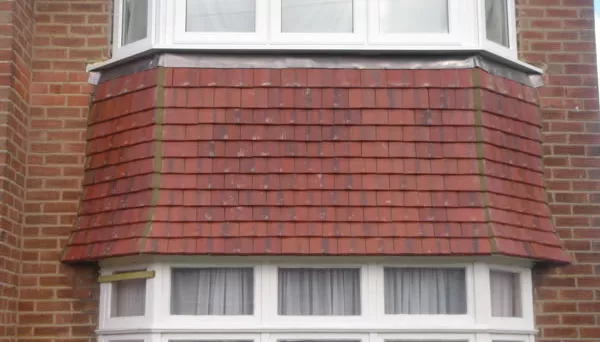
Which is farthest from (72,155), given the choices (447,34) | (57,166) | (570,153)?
(570,153)

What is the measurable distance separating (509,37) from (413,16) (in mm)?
786

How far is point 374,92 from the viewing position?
629cm

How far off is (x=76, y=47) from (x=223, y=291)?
205 cm

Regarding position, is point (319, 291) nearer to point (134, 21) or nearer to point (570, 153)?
point (570, 153)

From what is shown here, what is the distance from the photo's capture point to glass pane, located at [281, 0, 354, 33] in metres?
6.54

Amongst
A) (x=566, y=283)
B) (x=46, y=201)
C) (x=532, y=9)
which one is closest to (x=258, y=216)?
(x=46, y=201)

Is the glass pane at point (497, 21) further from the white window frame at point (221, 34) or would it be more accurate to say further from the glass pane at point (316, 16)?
the white window frame at point (221, 34)

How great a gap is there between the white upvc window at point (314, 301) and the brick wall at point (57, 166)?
0.31m

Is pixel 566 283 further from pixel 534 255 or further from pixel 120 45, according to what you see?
pixel 120 45

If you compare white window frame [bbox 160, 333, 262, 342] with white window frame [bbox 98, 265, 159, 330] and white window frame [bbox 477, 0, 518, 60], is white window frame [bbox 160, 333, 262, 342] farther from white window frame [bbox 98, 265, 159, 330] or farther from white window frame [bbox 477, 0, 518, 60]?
white window frame [bbox 477, 0, 518, 60]

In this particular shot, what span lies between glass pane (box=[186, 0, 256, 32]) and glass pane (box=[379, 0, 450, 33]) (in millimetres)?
889

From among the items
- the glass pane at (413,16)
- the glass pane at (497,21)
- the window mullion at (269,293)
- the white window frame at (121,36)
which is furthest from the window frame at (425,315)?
the white window frame at (121,36)

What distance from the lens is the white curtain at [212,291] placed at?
20.0 feet

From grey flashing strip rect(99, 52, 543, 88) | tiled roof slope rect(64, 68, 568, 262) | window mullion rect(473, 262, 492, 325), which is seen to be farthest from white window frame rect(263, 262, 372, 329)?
grey flashing strip rect(99, 52, 543, 88)
